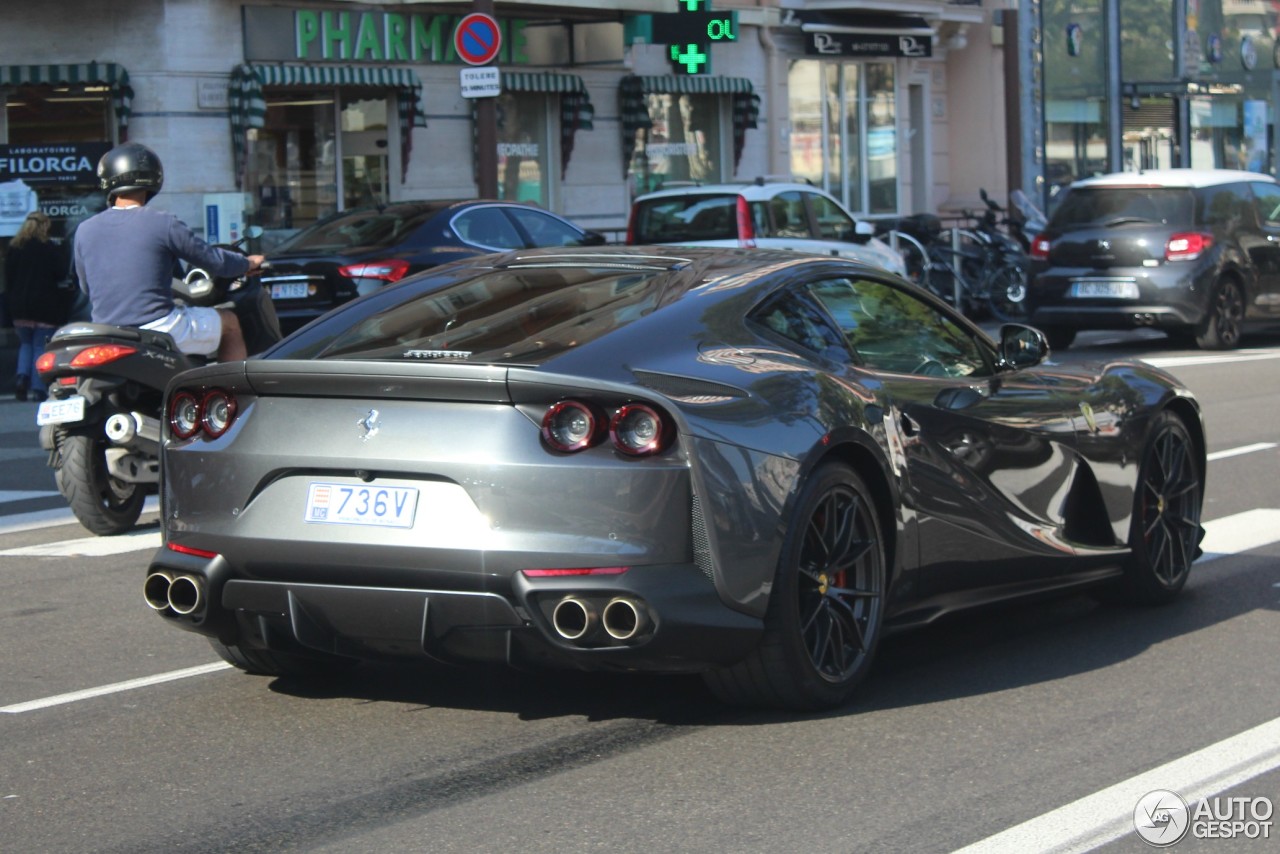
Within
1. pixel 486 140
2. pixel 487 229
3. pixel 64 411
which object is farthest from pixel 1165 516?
pixel 486 140

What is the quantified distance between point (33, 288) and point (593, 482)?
44.6 feet

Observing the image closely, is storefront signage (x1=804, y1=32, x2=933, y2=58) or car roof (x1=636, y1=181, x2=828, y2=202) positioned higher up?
storefront signage (x1=804, y1=32, x2=933, y2=58)

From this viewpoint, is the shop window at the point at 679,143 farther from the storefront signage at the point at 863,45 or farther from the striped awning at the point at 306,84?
the striped awning at the point at 306,84

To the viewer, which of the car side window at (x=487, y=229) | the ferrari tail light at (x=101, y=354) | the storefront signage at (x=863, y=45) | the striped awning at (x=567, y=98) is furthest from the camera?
the storefront signage at (x=863, y=45)

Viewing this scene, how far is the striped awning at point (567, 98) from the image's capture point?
26.3 meters

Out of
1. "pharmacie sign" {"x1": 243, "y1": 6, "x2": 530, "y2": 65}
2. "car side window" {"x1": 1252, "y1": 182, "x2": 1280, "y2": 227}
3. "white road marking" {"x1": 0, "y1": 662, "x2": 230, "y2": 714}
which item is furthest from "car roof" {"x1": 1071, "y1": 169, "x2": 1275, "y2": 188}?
"white road marking" {"x1": 0, "y1": 662, "x2": 230, "y2": 714}

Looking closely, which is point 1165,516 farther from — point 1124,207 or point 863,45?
point 863,45

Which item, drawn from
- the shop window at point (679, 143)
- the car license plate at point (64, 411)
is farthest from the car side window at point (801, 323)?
the shop window at point (679, 143)

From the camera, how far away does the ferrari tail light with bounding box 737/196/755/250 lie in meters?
18.8

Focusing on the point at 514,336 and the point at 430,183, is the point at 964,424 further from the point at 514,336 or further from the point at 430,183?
the point at 430,183

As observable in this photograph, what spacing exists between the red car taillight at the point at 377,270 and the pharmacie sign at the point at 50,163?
21.0 feet

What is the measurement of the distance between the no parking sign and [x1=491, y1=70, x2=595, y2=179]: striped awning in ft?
23.2

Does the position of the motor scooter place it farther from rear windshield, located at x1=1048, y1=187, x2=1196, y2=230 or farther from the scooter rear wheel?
rear windshield, located at x1=1048, y1=187, x2=1196, y2=230

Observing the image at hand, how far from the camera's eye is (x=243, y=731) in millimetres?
5629
